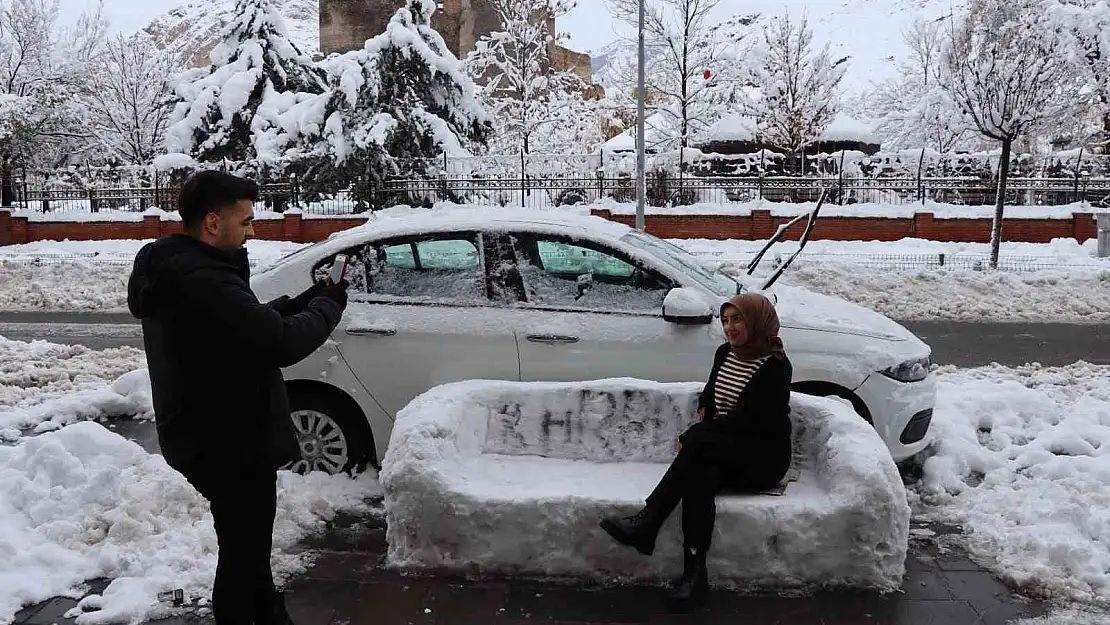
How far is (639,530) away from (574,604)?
44 cm

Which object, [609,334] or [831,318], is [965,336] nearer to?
[831,318]

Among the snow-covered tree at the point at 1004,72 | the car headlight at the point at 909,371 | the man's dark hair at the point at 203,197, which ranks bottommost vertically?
the car headlight at the point at 909,371

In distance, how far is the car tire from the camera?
573 centimetres

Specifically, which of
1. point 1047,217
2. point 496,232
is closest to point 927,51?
point 1047,217

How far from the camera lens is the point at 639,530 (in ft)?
14.1

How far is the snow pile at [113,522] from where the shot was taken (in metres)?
4.34

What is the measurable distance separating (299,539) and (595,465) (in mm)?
1602

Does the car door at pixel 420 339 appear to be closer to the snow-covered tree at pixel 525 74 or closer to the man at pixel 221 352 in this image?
the man at pixel 221 352

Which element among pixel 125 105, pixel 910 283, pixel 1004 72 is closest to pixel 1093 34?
pixel 1004 72

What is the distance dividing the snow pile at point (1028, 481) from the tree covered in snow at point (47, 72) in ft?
96.7

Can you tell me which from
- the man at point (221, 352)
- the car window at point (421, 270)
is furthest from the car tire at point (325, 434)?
the man at point (221, 352)

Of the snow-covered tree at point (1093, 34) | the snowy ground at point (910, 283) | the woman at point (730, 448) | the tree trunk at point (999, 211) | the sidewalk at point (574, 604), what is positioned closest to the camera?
the sidewalk at point (574, 604)

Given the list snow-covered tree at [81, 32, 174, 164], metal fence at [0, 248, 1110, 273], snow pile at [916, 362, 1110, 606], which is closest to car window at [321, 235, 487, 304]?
snow pile at [916, 362, 1110, 606]

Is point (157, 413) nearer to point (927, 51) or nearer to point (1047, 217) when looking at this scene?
point (1047, 217)
